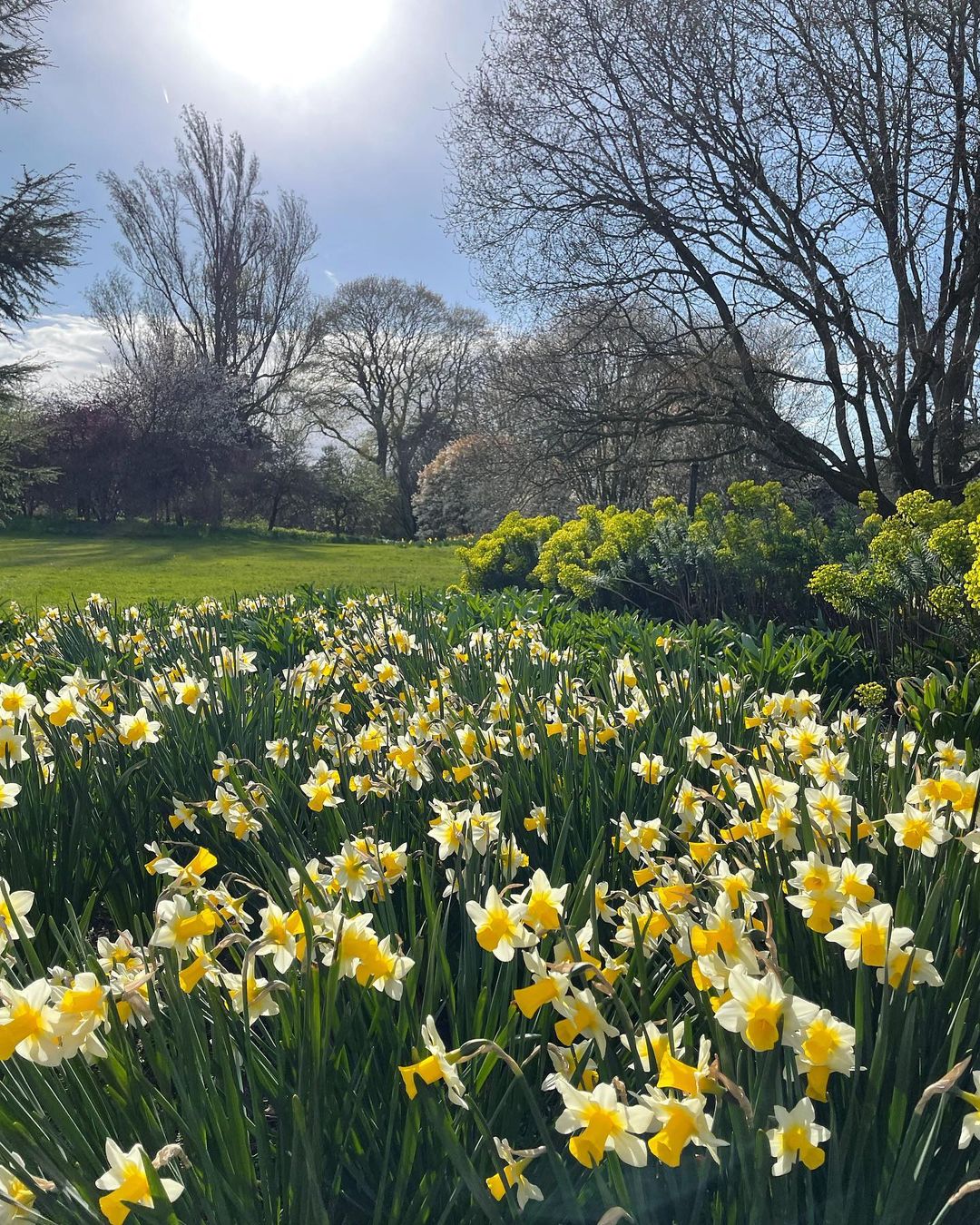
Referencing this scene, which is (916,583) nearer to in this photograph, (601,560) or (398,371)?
(601,560)

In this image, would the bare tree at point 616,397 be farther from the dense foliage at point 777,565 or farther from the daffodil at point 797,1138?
the daffodil at point 797,1138

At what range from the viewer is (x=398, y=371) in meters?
34.0

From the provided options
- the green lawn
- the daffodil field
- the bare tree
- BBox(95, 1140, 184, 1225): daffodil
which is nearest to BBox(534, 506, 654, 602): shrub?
the bare tree

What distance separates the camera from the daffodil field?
862mm

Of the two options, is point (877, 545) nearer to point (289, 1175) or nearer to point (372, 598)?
point (372, 598)

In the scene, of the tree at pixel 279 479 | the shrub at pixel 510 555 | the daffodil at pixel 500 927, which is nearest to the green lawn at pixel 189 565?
the shrub at pixel 510 555

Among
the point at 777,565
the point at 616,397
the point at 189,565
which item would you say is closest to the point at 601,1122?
the point at 777,565

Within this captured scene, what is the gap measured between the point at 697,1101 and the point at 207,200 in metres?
32.5

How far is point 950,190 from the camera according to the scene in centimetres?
672

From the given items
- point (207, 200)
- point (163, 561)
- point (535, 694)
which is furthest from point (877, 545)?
point (207, 200)

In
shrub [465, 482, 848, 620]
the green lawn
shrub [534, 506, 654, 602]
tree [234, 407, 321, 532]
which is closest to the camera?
shrub [465, 482, 848, 620]

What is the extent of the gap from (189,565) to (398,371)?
20644 millimetres

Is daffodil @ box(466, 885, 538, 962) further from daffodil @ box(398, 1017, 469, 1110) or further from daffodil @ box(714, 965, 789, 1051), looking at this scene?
daffodil @ box(714, 965, 789, 1051)

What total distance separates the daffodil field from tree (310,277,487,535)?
97.4ft
